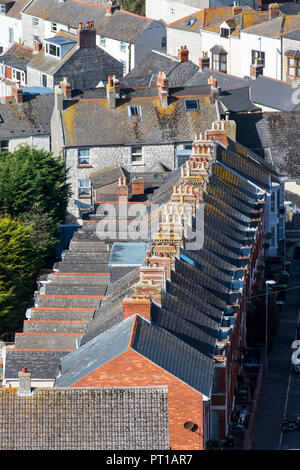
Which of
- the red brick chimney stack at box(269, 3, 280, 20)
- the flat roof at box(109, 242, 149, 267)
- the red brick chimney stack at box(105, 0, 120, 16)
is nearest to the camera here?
the flat roof at box(109, 242, 149, 267)

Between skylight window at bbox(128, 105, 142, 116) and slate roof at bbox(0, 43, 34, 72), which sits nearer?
skylight window at bbox(128, 105, 142, 116)

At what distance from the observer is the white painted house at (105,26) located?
144000mm

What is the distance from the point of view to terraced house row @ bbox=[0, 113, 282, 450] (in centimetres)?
6203

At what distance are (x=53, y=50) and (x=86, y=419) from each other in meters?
81.9

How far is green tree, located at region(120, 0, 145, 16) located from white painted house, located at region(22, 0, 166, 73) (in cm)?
1380

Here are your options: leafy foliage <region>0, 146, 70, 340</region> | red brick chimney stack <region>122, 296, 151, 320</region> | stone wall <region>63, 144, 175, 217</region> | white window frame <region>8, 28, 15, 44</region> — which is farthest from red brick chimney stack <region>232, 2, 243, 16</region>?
red brick chimney stack <region>122, 296, 151, 320</region>

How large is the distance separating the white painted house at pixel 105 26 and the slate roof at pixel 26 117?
86.2 feet

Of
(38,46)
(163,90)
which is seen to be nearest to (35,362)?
(163,90)

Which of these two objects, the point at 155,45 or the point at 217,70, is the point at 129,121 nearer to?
the point at 217,70

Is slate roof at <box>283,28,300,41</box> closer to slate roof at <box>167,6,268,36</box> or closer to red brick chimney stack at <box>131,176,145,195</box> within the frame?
slate roof at <box>167,6,268,36</box>

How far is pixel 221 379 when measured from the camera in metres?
67.8

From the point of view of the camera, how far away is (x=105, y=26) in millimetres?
146750

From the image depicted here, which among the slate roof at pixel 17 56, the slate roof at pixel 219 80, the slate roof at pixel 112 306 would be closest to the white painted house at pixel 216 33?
the slate roof at pixel 219 80

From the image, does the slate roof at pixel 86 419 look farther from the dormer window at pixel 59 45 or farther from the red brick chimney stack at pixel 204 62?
the dormer window at pixel 59 45
